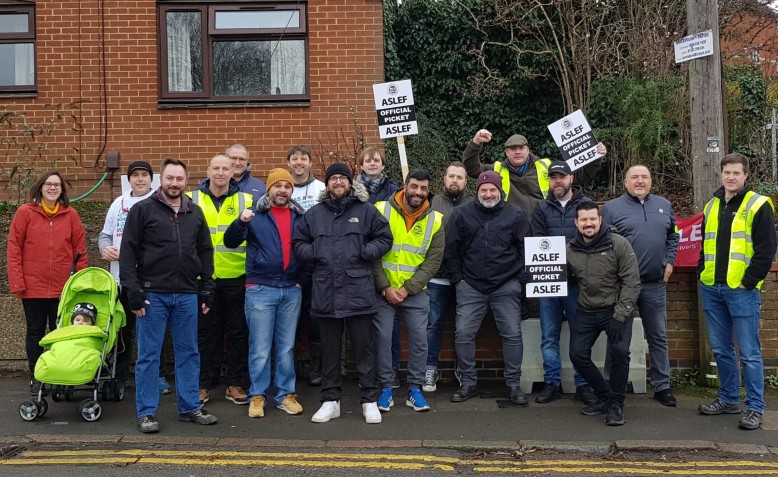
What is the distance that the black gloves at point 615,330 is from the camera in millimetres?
6355

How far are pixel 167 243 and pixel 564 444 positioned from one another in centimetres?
345

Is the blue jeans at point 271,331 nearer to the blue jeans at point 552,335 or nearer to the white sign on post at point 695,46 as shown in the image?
the blue jeans at point 552,335

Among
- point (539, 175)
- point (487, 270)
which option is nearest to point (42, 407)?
point (487, 270)

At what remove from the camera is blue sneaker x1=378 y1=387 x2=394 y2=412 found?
6723mm

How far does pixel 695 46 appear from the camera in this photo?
24.2ft

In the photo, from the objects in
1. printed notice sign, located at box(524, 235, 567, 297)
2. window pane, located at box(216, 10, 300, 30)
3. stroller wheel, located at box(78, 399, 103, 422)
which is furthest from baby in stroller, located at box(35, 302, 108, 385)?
window pane, located at box(216, 10, 300, 30)

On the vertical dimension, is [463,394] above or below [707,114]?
below

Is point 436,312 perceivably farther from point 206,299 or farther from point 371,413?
point 206,299

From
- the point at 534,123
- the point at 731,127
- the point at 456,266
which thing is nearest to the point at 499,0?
the point at 534,123

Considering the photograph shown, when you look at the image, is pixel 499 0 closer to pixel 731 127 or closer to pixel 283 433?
pixel 731 127

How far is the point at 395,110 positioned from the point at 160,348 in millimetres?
3553

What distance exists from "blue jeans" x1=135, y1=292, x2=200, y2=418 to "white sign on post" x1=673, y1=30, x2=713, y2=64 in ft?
16.6

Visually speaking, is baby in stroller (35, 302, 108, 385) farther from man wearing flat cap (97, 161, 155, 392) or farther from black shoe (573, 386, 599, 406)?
black shoe (573, 386, 599, 406)

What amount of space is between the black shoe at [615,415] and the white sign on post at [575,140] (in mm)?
2365
